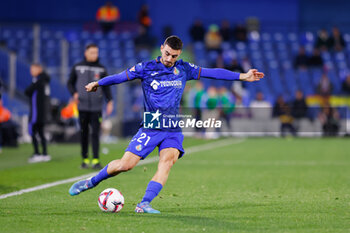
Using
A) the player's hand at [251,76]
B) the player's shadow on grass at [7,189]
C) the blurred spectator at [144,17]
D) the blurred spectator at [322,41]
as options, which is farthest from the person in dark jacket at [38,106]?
the blurred spectator at [322,41]

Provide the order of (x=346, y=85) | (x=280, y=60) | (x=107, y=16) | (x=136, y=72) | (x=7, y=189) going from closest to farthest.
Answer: (x=136, y=72) < (x=7, y=189) < (x=346, y=85) < (x=280, y=60) < (x=107, y=16)

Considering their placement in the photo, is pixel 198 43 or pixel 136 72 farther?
pixel 198 43

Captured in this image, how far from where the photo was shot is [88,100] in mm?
12406

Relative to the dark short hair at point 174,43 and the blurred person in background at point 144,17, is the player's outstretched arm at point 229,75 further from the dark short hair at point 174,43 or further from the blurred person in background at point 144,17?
the blurred person in background at point 144,17

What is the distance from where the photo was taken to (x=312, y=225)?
20.0ft

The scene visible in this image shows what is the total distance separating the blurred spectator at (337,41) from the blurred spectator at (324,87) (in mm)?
3271

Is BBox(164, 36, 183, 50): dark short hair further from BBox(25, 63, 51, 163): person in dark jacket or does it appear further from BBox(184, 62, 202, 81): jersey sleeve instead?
BBox(25, 63, 51, 163): person in dark jacket

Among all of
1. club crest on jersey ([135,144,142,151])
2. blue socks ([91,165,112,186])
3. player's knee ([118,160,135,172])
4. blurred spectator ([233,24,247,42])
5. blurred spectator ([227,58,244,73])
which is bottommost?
blue socks ([91,165,112,186])

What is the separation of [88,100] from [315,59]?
19.4 meters

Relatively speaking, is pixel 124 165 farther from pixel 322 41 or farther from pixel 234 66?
pixel 322 41

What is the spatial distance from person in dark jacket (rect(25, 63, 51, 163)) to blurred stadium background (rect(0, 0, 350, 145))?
8.87 m

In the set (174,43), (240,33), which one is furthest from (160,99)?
(240,33)

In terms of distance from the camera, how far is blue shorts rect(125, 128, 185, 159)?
22.9ft

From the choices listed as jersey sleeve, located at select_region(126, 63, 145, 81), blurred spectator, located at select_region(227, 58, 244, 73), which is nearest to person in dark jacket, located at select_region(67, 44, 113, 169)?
jersey sleeve, located at select_region(126, 63, 145, 81)
